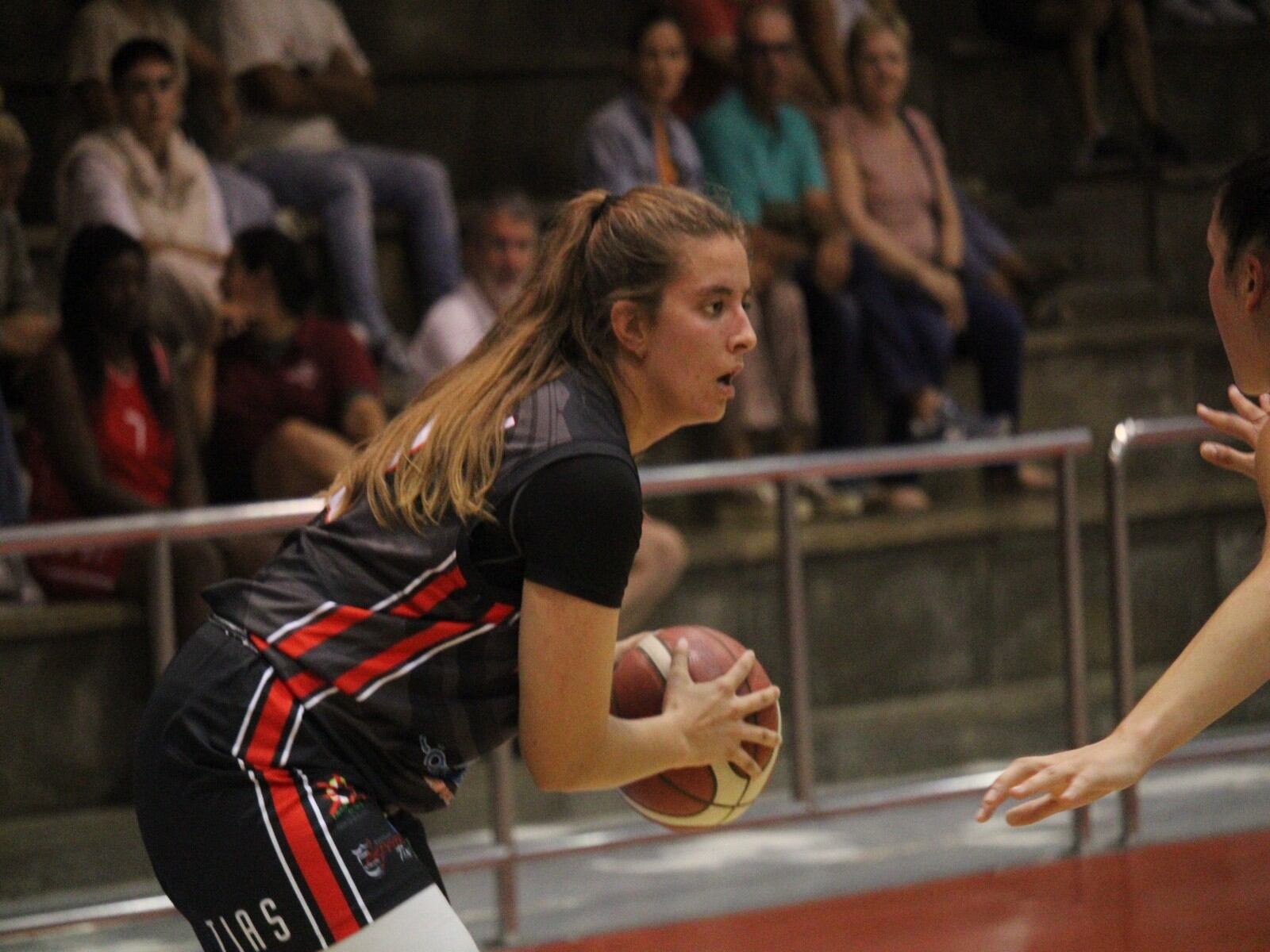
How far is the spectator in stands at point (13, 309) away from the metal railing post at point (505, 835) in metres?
Result: 1.61

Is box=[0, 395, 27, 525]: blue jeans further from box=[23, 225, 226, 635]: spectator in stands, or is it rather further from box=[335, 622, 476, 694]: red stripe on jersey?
box=[335, 622, 476, 694]: red stripe on jersey

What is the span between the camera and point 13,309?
5.32m

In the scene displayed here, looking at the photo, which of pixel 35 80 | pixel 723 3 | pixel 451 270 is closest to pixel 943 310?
pixel 723 3

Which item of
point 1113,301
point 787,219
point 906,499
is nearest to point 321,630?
point 906,499

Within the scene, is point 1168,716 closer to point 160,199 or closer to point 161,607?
point 161,607

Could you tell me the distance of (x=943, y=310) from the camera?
6.80 meters

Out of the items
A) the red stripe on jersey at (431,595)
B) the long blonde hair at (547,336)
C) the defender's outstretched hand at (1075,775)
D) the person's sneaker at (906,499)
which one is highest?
the long blonde hair at (547,336)

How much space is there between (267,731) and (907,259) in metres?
4.96

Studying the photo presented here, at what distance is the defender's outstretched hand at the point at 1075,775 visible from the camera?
1898mm

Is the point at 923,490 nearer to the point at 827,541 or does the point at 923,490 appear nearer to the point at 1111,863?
the point at 827,541

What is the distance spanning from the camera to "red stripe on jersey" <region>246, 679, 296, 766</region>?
2084 mm

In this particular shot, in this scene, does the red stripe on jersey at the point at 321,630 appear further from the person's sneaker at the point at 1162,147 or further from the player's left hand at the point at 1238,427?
the person's sneaker at the point at 1162,147

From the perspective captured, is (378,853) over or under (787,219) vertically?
under

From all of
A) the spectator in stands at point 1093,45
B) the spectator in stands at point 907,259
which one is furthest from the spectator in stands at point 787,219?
the spectator in stands at point 1093,45
